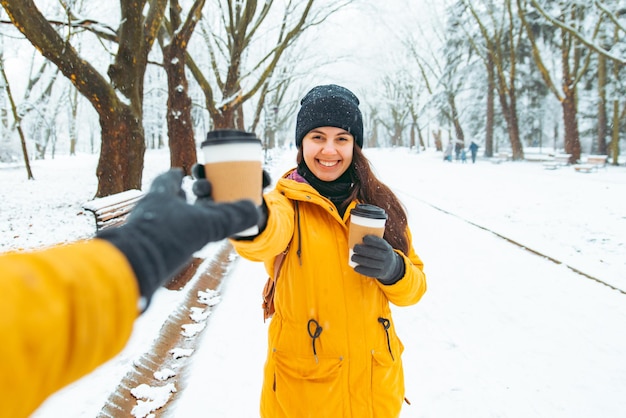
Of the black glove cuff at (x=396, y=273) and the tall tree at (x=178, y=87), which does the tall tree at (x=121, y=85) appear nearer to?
the tall tree at (x=178, y=87)

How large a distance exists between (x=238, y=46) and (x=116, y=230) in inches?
512

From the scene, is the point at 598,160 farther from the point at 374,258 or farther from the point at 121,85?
the point at 374,258

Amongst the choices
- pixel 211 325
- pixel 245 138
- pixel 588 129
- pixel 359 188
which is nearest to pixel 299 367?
pixel 359 188

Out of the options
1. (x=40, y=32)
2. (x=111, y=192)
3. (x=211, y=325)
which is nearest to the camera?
(x=211, y=325)

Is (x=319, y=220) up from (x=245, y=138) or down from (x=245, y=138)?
down

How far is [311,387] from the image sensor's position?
1462mm

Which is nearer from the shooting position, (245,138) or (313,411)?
(245,138)

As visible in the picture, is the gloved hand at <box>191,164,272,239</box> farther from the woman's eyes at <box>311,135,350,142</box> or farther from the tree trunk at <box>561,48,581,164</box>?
the tree trunk at <box>561,48,581,164</box>

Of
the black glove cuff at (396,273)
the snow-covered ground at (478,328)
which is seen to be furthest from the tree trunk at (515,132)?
the black glove cuff at (396,273)

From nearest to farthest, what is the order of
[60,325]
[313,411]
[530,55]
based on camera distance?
[60,325] < [313,411] < [530,55]

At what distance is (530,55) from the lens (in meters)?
22.5

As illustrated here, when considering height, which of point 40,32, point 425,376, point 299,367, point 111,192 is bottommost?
point 425,376

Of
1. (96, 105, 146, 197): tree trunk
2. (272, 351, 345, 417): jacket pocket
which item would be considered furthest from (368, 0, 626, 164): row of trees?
(272, 351, 345, 417): jacket pocket

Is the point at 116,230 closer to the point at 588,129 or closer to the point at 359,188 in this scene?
the point at 359,188
